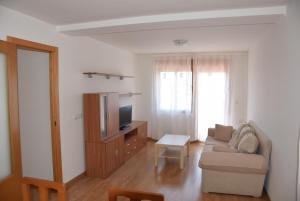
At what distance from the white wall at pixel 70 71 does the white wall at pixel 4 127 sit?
501 millimetres

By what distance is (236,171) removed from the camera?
10.6 ft

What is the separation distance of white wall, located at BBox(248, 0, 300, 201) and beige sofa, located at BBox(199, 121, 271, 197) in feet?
0.43

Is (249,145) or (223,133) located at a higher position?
(249,145)

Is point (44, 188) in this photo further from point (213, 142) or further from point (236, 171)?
point (213, 142)

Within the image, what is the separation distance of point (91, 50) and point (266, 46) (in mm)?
2955

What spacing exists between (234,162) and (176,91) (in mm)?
3178

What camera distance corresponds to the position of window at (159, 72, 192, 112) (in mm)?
6078

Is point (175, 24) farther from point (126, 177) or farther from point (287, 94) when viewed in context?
point (126, 177)

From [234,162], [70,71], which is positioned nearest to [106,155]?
[70,71]

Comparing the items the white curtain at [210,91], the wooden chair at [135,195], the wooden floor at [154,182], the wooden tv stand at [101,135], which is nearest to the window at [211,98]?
the white curtain at [210,91]

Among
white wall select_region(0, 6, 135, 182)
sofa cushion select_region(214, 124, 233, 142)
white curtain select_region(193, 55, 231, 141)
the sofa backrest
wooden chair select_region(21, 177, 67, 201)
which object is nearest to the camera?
wooden chair select_region(21, 177, 67, 201)

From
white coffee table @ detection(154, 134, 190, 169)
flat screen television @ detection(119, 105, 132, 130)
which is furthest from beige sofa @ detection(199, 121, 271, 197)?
flat screen television @ detection(119, 105, 132, 130)

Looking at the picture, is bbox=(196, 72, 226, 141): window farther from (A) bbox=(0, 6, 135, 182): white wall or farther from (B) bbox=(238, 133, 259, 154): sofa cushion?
(A) bbox=(0, 6, 135, 182): white wall

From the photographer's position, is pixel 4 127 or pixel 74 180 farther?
pixel 74 180
